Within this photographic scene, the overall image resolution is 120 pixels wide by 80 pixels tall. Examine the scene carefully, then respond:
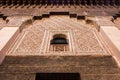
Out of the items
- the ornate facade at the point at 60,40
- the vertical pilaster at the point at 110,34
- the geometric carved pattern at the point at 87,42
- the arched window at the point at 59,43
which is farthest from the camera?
the arched window at the point at 59,43

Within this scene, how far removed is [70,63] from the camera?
10.1 feet

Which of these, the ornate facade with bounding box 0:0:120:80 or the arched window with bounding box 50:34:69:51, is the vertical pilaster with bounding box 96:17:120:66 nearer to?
the ornate facade with bounding box 0:0:120:80

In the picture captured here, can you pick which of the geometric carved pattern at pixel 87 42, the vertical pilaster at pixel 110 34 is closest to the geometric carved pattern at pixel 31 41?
the geometric carved pattern at pixel 87 42

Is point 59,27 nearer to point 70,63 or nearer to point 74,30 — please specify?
point 74,30

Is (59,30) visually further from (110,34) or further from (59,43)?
(110,34)

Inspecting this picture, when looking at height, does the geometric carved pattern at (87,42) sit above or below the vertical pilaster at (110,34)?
below

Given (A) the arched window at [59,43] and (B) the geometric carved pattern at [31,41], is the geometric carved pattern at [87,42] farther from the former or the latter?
(B) the geometric carved pattern at [31,41]

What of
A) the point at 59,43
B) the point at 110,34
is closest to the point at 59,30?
the point at 59,43

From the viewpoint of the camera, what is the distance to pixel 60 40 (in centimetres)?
420

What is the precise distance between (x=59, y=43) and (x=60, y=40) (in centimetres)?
18

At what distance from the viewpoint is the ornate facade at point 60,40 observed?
287cm

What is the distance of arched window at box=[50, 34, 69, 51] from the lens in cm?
375

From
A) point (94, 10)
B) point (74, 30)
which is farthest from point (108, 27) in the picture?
point (94, 10)

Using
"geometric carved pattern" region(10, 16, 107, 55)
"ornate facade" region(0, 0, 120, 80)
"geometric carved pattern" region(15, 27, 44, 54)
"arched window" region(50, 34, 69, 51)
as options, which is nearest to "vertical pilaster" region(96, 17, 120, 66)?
"ornate facade" region(0, 0, 120, 80)
